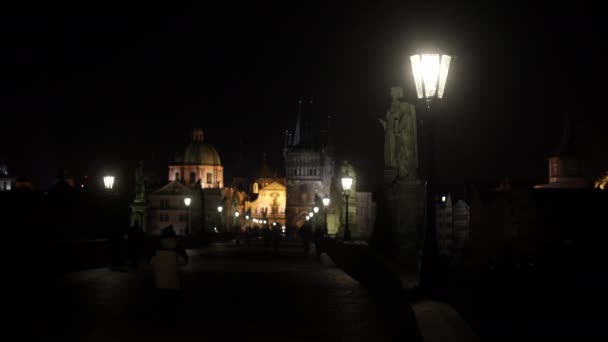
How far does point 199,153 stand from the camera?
181m

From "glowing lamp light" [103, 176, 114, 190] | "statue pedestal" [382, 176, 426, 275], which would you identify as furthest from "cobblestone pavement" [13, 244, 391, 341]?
"glowing lamp light" [103, 176, 114, 190]

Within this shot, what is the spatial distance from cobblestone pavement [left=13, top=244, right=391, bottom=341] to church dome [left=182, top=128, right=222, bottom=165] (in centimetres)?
15486

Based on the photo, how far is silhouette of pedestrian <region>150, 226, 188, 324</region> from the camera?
47.7 feet

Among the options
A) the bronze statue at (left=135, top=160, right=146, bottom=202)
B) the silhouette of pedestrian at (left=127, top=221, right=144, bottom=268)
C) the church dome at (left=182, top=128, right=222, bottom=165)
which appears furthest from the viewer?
the church dome at (left=182, top=128, right=222, bottom=165)

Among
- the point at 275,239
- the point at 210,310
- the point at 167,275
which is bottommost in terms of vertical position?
the point at 210,310

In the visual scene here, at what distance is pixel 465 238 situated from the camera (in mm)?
79938

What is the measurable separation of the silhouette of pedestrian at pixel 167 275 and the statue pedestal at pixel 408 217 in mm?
9028

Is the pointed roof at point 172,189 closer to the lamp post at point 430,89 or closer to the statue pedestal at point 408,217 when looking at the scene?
the statue pedestal at point 408,217

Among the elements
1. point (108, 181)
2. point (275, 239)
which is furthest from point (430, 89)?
point (275, 239)

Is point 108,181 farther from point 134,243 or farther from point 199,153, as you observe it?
point 199,153

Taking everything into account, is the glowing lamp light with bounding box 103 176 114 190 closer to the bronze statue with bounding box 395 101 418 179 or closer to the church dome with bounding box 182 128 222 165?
the bronze statue with bounding box 395 101 418 179

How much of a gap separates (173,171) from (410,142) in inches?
6375

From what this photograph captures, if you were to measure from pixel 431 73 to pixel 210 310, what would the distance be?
5793 millimetres

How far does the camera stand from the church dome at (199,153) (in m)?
180
